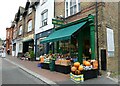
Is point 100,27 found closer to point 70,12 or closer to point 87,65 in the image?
point 87,65

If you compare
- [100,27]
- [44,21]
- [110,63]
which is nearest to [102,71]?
[110,63]

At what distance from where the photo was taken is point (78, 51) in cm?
1392

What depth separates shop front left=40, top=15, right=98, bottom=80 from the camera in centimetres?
1050

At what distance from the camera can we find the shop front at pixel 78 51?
34.4 feet

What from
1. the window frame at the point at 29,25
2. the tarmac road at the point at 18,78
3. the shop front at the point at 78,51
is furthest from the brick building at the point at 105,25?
the window frame at the point at 29,25

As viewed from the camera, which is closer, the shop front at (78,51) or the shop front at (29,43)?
the shop front at (78,51)

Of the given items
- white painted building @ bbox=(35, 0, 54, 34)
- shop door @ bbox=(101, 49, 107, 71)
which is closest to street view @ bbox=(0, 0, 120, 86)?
shop door @ bbox=(101, 49, 107, 71)

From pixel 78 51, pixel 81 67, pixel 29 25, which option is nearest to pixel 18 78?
pixel 81 67

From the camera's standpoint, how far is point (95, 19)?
1237 cm

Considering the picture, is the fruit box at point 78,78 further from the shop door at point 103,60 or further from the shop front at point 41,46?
the shop front at point 41,46

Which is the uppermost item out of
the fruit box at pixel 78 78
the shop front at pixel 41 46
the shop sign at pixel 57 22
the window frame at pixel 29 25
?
the window frame at pixel 29 25

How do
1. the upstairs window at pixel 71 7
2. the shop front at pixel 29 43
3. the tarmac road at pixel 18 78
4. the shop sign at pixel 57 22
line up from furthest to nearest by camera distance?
the shop front at pixel 29 43 < the shop sign at pixel 57 22 < the upstairs window at pixel 71 7 < the tarmac road at pixel 18 78

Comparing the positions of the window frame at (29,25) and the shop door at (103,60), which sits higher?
the window frame at (29,25)

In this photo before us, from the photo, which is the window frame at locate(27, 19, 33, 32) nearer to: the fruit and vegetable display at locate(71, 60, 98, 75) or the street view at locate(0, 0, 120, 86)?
the street view at locate(0, 0, 120, 86)
